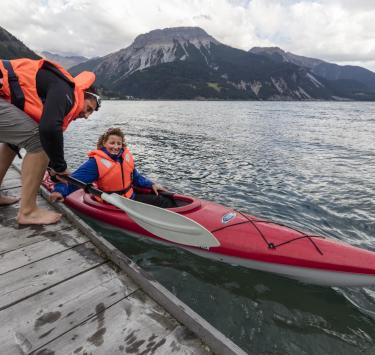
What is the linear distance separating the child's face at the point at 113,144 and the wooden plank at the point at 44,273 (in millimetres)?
2194

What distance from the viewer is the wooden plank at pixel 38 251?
3584 mm

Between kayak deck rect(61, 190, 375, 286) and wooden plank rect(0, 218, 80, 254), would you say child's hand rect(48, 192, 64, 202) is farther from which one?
kayak deck rect(61, 190, 375, 286)

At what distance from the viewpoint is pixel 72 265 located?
3.63 meters

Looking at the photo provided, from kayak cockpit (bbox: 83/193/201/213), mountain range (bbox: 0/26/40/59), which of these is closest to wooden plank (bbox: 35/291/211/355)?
kayak cockpit (bbox: 83/193/201/213)

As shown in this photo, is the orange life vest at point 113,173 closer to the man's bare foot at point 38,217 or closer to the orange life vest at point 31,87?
the man's bare foot at point 38,217

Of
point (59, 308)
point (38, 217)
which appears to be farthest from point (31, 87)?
point (59, 308)

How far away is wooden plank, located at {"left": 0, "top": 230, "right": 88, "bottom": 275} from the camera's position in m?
3.58

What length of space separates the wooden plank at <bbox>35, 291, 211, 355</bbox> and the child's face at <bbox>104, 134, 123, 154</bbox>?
10.9 ft

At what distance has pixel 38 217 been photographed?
4.60 m

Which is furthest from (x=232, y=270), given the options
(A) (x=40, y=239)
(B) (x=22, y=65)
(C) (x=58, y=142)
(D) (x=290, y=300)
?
(B) (x=22, y=65)

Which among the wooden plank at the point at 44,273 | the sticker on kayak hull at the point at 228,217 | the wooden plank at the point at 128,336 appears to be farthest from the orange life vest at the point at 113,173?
the wooden plank at the point at 128,336

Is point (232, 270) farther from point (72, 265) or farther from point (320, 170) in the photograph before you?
point (320, 170)

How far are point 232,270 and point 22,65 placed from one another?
445 centimetres

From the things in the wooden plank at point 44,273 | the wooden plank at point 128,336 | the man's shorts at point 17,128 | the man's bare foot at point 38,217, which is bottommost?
the wooden plank at point 128,336
